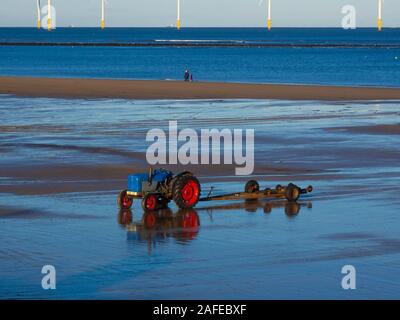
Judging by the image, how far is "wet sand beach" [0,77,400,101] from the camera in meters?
58.5

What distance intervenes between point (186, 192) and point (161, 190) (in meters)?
0.50

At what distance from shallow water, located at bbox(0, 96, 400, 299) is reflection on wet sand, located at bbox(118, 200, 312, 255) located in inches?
1.3

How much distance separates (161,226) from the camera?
19312mm

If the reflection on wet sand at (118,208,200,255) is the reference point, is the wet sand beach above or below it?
above

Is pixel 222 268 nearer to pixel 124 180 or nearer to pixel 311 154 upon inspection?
pixel 124 180

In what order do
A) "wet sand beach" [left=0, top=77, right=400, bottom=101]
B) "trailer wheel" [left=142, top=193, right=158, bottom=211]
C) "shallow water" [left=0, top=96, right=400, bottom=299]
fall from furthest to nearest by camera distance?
"wet sand beach" [left=0, top=77, right=400, bottom=101], "trailer wheel" [left=142, top=193, right=158, bottom=211], "shallow water" [left=0, top=96, right=400, bottom=299]

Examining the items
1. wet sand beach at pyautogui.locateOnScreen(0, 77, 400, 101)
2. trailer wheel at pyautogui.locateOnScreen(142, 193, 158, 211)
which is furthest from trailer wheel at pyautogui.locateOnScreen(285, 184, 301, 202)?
wet sand beach at pyautogui.locateOnScreen(0, 77, 400, 101)

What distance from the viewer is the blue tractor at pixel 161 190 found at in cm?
2061

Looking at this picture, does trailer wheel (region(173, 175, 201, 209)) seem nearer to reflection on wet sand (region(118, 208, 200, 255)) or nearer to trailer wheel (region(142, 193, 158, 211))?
reflection on wet sand (region(118, 208, 200, 255))

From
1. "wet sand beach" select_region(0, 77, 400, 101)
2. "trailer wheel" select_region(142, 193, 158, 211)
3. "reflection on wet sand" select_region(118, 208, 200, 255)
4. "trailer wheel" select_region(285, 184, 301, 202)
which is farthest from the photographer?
"wet sand beach" select_region(0, 77, 400, 101)

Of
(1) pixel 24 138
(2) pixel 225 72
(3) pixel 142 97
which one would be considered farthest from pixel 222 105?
(2) pixel 225 72
